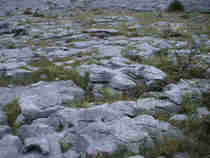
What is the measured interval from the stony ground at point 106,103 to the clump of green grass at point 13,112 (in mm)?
26

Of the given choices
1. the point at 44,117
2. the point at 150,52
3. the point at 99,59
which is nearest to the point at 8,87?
the point at 44,117

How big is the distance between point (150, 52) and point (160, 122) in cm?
552

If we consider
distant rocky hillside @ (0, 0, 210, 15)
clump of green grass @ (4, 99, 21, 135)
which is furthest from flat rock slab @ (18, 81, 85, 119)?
distant rocky hillside @ (0, 0, 210, 15)

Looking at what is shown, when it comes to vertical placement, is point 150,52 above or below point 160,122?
above

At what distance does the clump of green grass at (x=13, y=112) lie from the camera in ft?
14.3

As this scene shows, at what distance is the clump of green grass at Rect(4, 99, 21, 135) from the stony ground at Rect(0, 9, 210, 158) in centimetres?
3

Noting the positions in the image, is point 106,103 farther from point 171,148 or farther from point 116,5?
point 116,5

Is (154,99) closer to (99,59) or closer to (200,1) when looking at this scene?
(99,59)

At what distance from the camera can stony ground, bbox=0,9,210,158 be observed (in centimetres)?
364

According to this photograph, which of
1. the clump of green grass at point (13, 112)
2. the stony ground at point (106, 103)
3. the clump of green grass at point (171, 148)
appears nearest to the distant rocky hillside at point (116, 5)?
the stony ground at point (106, 103)

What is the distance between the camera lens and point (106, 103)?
5.00 meters

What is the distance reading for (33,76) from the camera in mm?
6773

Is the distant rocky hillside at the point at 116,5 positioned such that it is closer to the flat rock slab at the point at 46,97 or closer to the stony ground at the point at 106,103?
the stony ground at the point at 106,103

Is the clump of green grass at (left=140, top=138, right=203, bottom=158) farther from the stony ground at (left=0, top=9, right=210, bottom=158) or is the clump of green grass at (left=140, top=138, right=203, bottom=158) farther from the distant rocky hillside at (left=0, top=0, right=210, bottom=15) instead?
the distant rocky hillside at (left=0, top=0, right=210, bottom=15)
